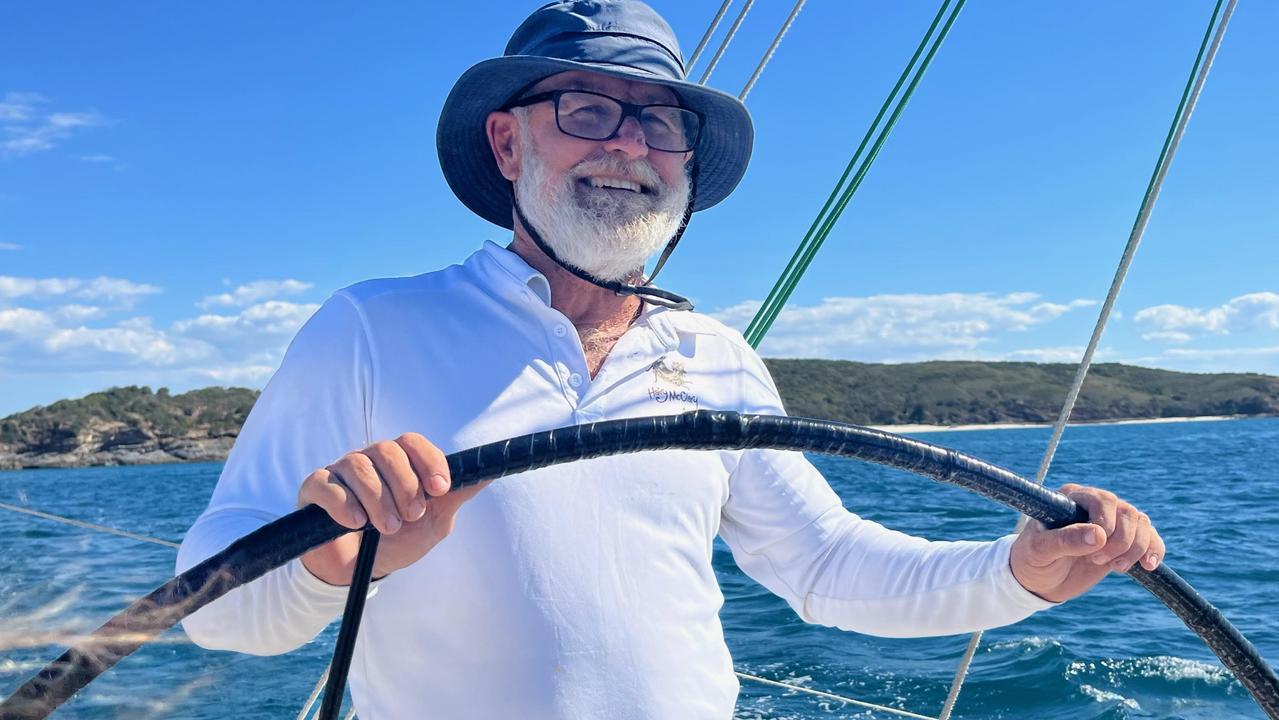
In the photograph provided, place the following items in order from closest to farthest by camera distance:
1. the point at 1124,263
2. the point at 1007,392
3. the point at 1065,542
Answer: the point at 1065,542 < the point at 1124,263 < the point at 1007,392

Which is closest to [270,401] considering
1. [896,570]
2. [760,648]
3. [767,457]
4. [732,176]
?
[767,457]

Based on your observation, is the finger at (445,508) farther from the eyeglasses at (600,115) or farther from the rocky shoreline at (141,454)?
the rocky shoreline at (141,454)

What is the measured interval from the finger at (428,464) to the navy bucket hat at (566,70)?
0.78 m

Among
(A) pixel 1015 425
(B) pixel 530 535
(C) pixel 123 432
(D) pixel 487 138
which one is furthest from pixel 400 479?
(A) pixel 1015 425

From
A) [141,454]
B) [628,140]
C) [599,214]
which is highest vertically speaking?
[628,140]

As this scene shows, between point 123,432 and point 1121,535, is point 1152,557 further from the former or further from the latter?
point 123,432

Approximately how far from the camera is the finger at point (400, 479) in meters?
0.98

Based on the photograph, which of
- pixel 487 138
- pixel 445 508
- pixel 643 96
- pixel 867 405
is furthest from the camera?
pixel 867 405

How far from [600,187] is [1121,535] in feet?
2.90

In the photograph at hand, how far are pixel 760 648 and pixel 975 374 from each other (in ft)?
271

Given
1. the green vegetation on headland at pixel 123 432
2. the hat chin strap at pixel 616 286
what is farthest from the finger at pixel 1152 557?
the green vegetation on headland at pixel 123 432

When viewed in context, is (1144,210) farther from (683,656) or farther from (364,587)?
(364,587)

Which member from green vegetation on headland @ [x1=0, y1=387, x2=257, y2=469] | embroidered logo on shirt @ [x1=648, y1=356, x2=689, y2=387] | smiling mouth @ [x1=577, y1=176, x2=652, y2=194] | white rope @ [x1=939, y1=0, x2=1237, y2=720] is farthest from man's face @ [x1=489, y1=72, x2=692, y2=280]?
green vegetation on headland @ [x1=0, y1=387, x2=257, y2=469]

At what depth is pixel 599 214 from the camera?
5.39 feet
